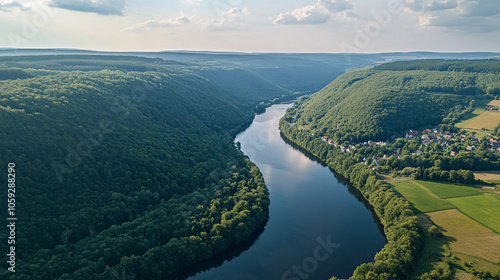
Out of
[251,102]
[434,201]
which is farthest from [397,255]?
[251,102]

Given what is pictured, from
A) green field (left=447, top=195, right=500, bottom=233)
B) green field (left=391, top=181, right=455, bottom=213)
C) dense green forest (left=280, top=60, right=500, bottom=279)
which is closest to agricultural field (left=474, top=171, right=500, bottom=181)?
dense green forest (left=280, top=60, right=500, bottom=279)

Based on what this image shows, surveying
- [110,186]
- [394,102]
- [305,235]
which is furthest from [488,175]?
[110,186]

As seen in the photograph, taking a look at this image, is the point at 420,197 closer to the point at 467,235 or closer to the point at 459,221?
the point at 459,221

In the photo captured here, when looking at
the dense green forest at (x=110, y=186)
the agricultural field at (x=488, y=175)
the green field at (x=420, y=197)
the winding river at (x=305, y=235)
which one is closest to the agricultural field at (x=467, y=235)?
the green field at (x=420, y=197)

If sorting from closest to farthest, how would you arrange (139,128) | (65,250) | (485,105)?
(65,250) → (139,128) → (485,105)

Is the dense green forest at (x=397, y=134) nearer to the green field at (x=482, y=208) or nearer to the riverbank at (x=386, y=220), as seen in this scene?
the riverbank at (x=386, y=220)

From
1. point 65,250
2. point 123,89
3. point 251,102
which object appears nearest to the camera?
point 65,250

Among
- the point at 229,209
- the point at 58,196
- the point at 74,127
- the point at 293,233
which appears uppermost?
the point at 74,127

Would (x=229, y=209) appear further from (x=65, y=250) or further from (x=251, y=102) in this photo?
(x=251, y=102)

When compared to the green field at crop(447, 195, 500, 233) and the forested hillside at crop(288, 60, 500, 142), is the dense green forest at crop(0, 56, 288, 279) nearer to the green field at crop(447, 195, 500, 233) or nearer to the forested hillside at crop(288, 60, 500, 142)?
the green field at crop(447, 195, 500, 233)
